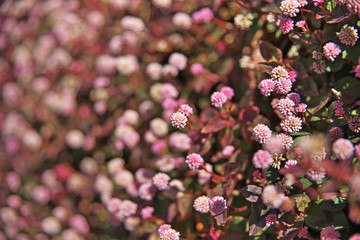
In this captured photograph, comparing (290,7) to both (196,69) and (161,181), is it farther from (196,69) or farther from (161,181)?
(161,181)

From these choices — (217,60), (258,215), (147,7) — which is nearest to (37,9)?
(147,7)

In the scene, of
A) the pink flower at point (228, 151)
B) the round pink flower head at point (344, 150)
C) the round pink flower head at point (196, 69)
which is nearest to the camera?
the round pink flower head at point (344, 150)

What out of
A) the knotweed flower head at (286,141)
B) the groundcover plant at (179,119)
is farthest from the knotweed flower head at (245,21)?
the knotweed flower head at (286,141)

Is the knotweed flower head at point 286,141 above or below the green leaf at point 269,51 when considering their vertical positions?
below

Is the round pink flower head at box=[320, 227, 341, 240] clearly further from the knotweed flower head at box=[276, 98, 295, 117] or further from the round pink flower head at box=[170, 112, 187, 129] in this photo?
the round pink flower head at box=[170, 112, 187, 129]

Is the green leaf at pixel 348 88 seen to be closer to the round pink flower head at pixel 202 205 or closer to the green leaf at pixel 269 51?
the green leaf at pixel 269 51

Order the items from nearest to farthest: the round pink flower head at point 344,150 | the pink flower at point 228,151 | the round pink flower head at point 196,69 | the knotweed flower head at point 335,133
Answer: the round pink flower head at point 344,150 → the knotweed flower head at point 335,133 → the pink flower at point 228,151 → the round pink flower head at point 196,69

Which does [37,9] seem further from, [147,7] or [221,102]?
[221,102]
